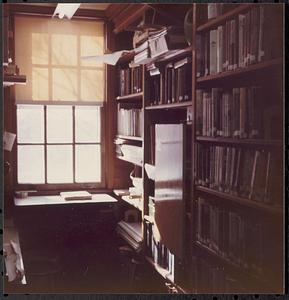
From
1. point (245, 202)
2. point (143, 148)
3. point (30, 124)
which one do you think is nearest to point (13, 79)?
point (30, 124)

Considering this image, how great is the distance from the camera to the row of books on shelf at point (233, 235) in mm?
2080

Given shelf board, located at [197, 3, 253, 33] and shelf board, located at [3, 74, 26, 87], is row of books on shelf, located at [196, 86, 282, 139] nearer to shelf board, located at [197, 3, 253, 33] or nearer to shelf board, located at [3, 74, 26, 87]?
shelf board, located at [197, 3, 253, 33]

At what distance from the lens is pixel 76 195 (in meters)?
3.41

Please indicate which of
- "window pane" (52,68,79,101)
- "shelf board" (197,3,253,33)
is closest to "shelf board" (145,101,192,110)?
"shelf board" (197,3,253,33)

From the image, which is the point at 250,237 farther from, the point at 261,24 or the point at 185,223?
the point at 261,24

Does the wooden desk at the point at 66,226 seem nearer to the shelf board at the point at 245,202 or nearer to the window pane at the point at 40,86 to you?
the window pane at the point at 40,86

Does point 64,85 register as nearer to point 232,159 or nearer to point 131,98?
point 131,98

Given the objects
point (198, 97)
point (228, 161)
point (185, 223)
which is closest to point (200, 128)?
point (198, 97)

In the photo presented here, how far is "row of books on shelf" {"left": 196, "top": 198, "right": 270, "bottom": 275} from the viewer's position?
6.82 ft

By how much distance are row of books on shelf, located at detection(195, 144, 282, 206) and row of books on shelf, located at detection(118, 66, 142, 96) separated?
44.6 inches

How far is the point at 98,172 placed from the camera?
366 centimetres

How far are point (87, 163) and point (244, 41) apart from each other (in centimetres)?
180

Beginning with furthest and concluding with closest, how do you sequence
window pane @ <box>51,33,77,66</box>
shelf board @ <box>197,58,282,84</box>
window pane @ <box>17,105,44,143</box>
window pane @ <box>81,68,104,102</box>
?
1. window pane @ <box>81,68,104,102</box>
2. window pane @ <box>51,33,77,66</box>
3. window pane @ <box>17,105,44,143</box>
4. shelf board @ <box>197,58,282,84</box>

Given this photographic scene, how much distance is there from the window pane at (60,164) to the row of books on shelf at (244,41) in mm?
1319
